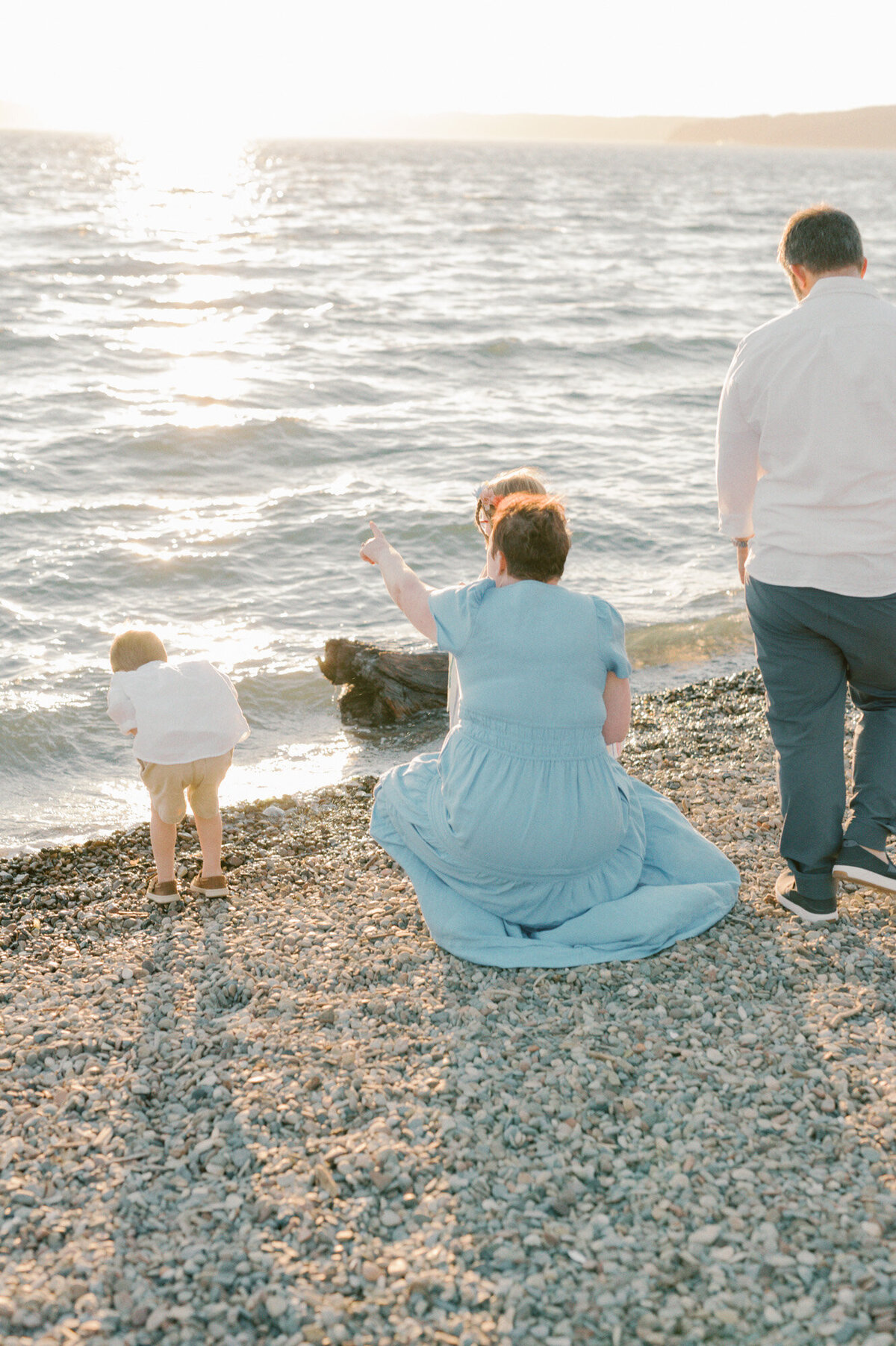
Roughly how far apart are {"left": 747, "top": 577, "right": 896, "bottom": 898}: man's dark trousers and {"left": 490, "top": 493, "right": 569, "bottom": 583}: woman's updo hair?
767mm

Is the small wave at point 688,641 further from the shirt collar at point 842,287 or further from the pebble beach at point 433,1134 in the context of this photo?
the shirt collar at point 842,287

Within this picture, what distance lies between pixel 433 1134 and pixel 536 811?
1128 mm

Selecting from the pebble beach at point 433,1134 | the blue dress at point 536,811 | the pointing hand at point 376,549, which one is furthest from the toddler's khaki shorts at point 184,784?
the pointing hand at point 376,549

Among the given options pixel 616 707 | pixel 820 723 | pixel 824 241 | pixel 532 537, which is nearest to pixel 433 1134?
pixel 616 707

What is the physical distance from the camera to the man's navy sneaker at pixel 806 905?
3.95 metres

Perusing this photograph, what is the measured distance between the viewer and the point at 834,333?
3586 millimetres

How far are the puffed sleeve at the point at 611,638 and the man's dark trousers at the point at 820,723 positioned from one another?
50cm

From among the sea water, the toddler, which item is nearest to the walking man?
the toddler

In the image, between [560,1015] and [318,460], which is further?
[318,460]

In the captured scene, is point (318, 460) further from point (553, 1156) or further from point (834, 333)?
point (553, 1156)

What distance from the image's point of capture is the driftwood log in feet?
24.5

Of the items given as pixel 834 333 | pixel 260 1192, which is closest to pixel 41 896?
pixel 260 1192

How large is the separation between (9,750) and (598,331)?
1742cm

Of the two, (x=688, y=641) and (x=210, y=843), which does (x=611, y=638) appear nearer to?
(x=210, y=843)
